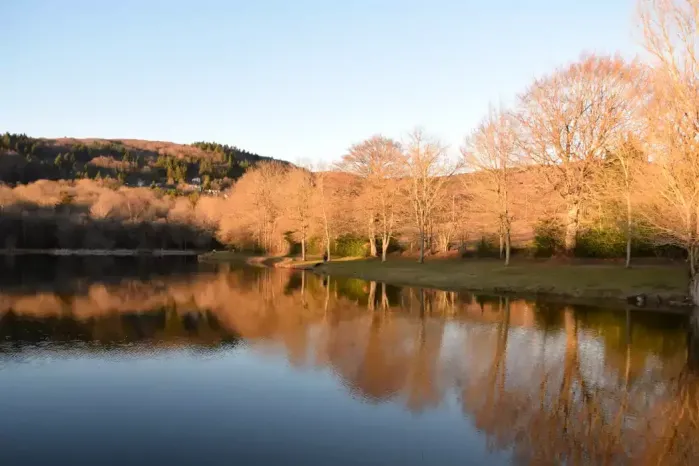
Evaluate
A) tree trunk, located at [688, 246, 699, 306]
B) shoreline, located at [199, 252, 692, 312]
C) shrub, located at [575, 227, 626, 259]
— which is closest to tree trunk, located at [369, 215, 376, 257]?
shoreline, located at [199, 252, 692, 312]

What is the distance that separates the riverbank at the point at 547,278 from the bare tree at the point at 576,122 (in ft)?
18.8

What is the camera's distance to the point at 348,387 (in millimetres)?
13617

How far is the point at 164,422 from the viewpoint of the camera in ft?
36.4

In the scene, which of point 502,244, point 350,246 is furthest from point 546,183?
point 350,246

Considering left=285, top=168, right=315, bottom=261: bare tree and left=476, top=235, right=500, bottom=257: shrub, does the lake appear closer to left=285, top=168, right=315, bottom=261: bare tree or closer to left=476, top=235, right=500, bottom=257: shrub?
left=476, top=235, right=500, bottom=257: shrub

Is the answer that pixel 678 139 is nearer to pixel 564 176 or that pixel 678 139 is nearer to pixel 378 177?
pixel 564 176

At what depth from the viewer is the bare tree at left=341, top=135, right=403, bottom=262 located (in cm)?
5453

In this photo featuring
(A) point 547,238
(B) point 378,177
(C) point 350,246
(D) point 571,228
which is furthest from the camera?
(C) point 350,246

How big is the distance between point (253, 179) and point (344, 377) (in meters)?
69.6

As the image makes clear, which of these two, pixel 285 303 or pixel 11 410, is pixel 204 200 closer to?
pixel 285 303

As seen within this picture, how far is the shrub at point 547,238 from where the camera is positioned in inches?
1684

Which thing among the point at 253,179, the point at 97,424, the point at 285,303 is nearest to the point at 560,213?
the point at 285,303

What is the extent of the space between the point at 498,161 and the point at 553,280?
13.4 meters

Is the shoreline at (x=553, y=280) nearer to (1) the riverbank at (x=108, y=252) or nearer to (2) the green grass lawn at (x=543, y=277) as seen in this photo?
(2) the green grass lawn at (x=543, y=277)
